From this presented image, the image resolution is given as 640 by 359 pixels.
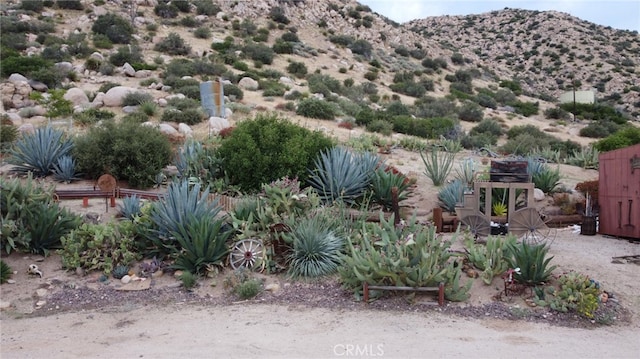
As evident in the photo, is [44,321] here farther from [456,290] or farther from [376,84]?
[376,84]

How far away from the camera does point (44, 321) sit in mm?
6496

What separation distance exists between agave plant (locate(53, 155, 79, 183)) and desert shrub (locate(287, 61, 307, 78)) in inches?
964

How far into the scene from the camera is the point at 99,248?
320 inches

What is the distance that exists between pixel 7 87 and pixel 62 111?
4258 millimetres

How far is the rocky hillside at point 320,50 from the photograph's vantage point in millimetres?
29484

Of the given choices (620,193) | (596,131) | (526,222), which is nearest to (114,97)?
(526,222)

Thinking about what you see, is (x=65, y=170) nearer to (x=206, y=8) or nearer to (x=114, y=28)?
(x=114, y=28)

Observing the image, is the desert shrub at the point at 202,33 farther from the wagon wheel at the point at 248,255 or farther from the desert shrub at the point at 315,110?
the wagon wheel at the point at 248,255

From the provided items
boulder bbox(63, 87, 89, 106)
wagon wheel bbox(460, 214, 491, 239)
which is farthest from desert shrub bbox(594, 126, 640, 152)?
boulder bbox(63, 87, 89, 106)

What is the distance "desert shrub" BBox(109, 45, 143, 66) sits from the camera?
30531 mm

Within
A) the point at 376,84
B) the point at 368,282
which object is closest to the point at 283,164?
the point at 368,282

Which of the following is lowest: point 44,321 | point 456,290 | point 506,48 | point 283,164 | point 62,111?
point 44,321

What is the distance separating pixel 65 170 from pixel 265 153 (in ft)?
14.8

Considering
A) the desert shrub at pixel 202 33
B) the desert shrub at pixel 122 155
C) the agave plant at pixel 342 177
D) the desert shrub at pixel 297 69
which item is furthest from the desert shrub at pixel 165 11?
the agave plant at pixel 342 177
